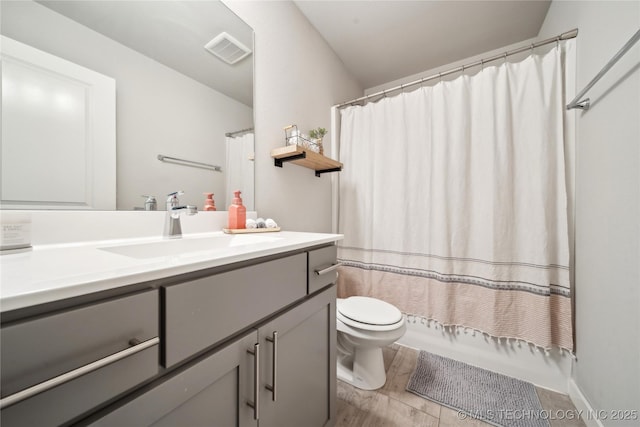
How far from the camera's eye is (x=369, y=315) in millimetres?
1321

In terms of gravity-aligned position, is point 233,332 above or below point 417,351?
above

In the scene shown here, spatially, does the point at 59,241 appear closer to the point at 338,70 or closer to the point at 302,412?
the point at 302,412

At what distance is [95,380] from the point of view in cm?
37

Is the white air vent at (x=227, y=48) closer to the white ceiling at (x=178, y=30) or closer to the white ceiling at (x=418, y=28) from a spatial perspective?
the white ceiling at (x=178, y=30)

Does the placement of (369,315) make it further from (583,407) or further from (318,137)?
(318,137)

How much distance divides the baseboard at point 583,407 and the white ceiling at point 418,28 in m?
2.27

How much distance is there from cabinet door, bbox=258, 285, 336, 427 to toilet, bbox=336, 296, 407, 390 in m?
0.32

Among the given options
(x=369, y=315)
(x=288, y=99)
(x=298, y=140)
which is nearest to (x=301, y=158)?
(x=298, y=140)

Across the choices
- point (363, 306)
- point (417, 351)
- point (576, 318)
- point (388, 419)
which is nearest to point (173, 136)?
point (363, 306)

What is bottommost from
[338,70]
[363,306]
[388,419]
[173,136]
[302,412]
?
[388,419]

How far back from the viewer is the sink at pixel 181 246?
2.41 feet

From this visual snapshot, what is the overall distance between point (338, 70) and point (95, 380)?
2.36 metres

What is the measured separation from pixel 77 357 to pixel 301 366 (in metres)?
0.64

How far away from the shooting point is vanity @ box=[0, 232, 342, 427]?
319 millimetres
